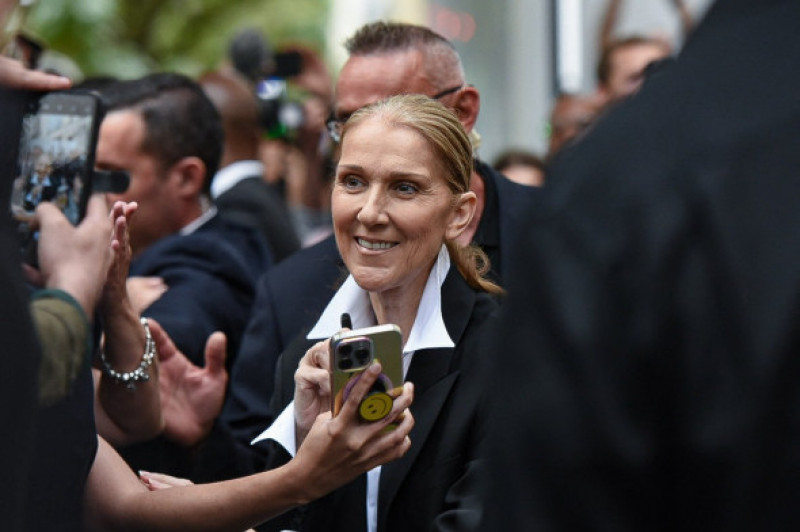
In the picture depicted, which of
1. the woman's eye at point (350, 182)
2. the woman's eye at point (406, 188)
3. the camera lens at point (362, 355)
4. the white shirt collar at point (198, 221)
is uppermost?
the woman's eye at point (350, 182)

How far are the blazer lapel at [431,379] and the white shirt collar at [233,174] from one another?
307 centimetres

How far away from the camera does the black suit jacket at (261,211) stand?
5633mm

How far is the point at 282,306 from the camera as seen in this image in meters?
3.63

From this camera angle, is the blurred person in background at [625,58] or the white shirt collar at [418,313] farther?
the blurred person in background at [625,58]

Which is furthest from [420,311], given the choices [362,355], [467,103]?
[467,103]

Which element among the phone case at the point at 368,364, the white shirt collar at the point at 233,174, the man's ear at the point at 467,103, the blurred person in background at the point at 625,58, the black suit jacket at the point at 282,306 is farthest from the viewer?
the blurred person in background at the point at 625,58

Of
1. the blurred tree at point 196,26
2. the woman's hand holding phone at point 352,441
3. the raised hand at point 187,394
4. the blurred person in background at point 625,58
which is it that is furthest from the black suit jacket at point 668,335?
the blurred tree at point 196,26

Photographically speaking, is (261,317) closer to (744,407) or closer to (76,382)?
(76,382)

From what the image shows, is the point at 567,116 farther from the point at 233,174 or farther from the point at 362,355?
the point at 362,355

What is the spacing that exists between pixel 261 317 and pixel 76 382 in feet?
5.07

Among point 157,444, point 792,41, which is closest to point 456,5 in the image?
point 157,444

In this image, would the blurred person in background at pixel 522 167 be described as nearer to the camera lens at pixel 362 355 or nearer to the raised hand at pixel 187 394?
the raised hand at pixel 187 394

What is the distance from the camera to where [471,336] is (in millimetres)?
2846

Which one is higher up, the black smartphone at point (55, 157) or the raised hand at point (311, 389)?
the black smartphone at point (55, 157)
